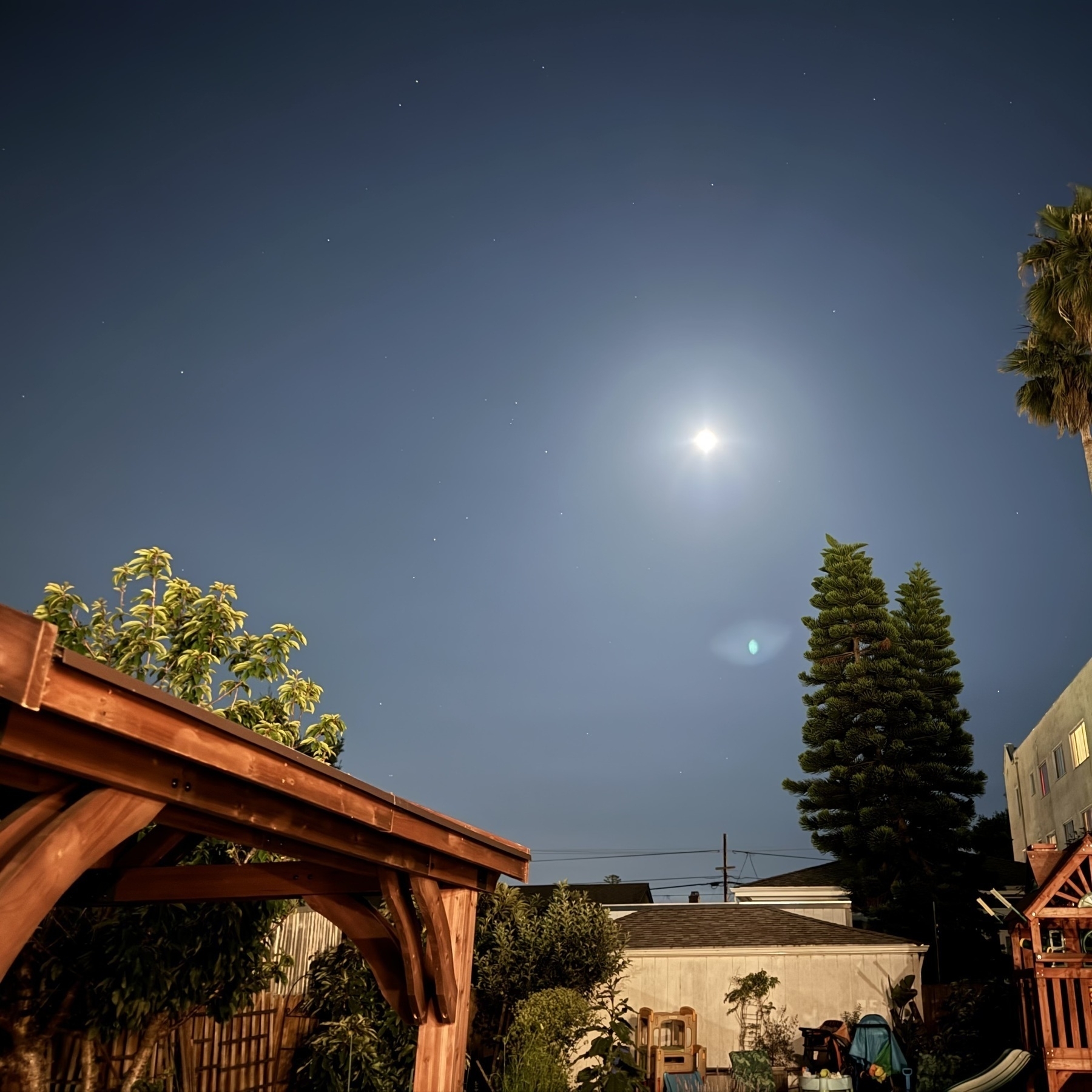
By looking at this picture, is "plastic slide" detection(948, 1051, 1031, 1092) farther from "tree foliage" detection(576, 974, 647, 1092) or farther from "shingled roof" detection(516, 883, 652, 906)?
"shingled roof" detection(516, 883, 652, 906)

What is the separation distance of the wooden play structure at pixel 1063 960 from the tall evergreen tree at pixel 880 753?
1558 centimetres

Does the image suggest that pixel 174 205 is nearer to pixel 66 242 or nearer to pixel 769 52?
pixel 66 242

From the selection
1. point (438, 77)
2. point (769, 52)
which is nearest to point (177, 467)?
point (438, 77)

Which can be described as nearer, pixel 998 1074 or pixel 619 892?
pixel 998 1074

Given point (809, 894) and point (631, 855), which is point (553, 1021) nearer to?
point (809, 894)

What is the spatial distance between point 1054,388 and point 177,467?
13920 cm

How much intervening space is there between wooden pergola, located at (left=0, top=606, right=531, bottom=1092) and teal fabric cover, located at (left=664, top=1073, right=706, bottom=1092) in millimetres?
8240

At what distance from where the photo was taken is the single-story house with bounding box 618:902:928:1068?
1755cm

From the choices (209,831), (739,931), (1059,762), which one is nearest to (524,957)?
(739,931)

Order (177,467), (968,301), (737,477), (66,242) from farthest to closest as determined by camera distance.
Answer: (737,477), (177,467), (968,301), (66,242)

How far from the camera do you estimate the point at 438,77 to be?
61.4m

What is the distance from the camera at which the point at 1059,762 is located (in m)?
22.7

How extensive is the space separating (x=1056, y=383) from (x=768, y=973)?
13.5 metres

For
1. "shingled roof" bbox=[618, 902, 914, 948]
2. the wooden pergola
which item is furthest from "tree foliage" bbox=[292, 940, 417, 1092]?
"shingled roof" bbox=[618, 902, 914, 948]
